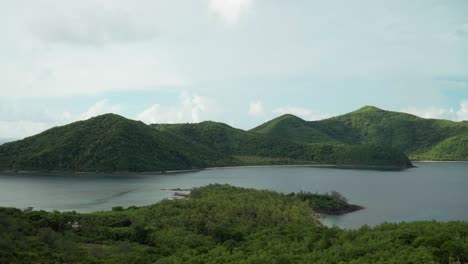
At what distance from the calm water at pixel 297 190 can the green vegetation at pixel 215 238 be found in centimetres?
3492

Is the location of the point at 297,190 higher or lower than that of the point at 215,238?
higher

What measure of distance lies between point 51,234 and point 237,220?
91.8 ft

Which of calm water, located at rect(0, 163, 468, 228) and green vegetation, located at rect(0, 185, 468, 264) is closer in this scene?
green vegetation, located at rect(0, 185, 468, 264)

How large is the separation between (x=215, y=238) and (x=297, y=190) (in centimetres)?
9617

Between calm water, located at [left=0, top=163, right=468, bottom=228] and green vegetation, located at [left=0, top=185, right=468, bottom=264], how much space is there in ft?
115

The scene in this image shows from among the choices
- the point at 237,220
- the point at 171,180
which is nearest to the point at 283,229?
the point at 237,220

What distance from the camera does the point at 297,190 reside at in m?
152

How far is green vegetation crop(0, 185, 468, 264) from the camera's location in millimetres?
40875

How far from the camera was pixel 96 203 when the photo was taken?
391 ft

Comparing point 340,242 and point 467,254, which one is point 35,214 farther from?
point 467,254

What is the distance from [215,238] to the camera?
5938cm

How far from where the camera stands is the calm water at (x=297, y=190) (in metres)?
109

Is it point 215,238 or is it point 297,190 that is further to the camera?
point 297,190

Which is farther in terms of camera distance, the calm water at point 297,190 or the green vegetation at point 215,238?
the calm water at point 297,190
